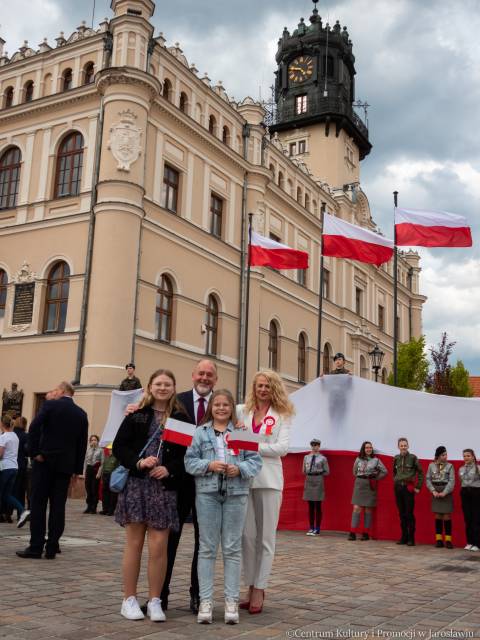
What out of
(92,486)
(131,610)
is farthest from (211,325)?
(131,610)

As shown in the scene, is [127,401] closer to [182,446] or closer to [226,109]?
[182,446]

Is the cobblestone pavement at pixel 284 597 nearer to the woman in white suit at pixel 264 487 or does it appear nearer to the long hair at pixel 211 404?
the woman in white suit at pixel 264 487

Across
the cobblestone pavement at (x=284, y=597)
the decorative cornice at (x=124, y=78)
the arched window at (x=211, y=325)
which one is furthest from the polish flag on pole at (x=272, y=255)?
the cobblestone pavement at (x=284, y=597)

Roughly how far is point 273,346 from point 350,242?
457 inches

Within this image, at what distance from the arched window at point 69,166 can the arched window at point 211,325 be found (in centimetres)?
664

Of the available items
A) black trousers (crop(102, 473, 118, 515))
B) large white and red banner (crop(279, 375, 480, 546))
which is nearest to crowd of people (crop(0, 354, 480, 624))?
large white and red banner (crop(279, 375, 480, 546))

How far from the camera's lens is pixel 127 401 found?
15758mm

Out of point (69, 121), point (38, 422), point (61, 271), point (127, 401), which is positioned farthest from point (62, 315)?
point (38, 422)

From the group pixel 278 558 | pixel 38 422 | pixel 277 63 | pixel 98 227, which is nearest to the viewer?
pixel 38 422

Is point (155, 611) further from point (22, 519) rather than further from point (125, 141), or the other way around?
point (125, 141)

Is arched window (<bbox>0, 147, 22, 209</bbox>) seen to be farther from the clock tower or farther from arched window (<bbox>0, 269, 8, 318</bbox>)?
the clock tower

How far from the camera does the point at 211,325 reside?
27656mm

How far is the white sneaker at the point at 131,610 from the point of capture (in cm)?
546

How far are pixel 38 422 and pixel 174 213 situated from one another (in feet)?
59.4
